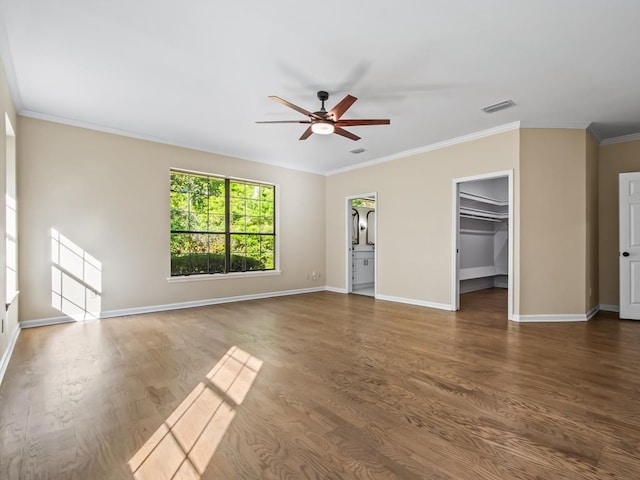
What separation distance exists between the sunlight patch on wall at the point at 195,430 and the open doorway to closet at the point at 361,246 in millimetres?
4686

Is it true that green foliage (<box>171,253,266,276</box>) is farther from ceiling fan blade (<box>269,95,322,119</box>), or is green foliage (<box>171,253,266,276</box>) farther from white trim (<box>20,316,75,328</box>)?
ceiling fan blade (<box>269,95,322,119</box>)

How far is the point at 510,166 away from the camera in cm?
470

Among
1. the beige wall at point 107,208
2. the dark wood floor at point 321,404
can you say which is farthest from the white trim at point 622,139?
the beige wall at point 107,208

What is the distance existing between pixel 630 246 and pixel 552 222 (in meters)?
1.34

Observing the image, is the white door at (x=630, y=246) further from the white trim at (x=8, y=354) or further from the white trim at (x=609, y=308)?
the white trim at (x=8, y=354)

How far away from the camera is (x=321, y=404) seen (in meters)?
2.19

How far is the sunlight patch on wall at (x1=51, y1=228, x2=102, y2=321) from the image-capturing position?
440cm

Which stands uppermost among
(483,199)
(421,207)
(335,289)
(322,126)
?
(322,126)

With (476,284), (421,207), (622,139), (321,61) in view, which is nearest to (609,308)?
(476,284)

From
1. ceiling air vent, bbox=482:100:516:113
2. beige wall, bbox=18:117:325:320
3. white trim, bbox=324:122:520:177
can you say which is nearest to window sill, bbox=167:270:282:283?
beige wall, bbox=18:117:325:320

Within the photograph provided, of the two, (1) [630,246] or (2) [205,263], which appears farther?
(2) [205,263]

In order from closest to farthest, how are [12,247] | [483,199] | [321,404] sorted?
[321,404] < [12,247] < [483,199]

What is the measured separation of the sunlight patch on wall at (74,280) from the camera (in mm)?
4398

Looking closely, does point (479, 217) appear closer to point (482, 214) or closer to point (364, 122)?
point (482, 214)
